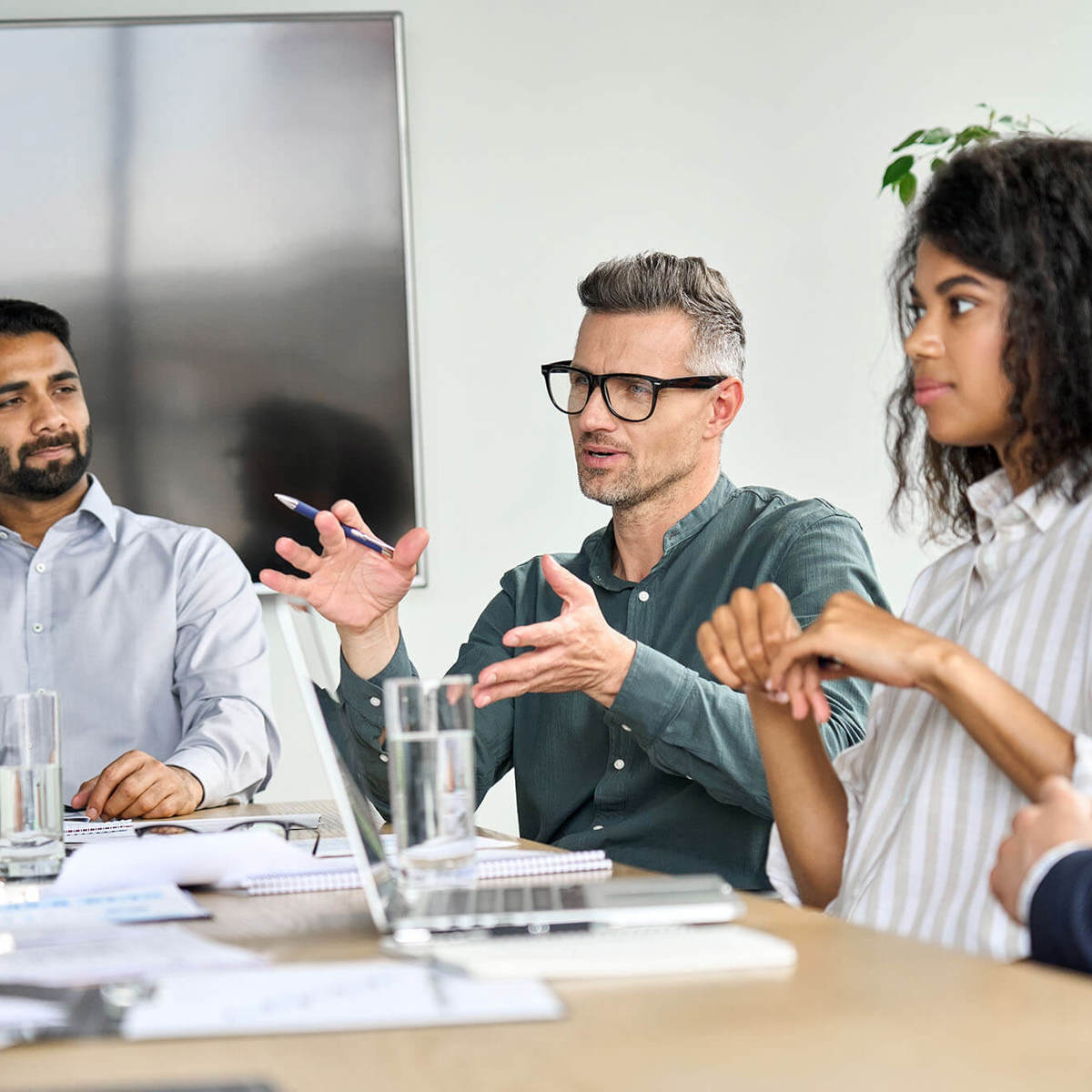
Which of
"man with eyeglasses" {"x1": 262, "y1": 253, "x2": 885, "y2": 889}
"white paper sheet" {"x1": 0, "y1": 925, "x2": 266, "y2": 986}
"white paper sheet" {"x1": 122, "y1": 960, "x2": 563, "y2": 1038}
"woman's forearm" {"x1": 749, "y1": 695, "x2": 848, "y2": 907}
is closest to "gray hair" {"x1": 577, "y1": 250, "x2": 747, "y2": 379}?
"man with eyeglasses" {"x1": 262, "y1": 253, "x2": 885, "y2": 889}

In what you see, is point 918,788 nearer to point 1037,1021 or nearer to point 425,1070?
point 1037,1021

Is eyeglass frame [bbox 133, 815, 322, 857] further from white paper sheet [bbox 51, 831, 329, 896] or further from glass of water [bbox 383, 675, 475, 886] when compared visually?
glass of water [bbox 383, 675, 475, 886]

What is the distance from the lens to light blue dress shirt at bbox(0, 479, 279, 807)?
8.07 feet

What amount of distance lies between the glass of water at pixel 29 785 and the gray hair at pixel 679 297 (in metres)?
1.05

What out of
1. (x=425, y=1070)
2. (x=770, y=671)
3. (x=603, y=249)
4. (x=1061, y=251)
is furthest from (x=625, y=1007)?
(x=603, y=249)

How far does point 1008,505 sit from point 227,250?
210 centimetres

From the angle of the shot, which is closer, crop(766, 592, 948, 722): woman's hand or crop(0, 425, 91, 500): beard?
crop(766, 592, 948, 722): woman's hand

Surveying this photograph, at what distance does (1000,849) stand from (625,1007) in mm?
390

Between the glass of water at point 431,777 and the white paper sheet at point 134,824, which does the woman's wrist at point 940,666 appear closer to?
the glass of water at point 431,777

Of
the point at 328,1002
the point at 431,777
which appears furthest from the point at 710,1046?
A: the point at 431,777

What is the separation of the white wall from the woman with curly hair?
1684mm

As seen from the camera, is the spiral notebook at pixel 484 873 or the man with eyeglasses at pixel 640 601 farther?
the man with eyeglasses at pixel 640 601

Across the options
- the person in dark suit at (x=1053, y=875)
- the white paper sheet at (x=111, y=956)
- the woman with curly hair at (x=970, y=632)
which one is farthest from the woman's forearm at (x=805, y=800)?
the white paper sheet at (x=111, y=956)

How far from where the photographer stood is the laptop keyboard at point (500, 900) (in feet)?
2.97
